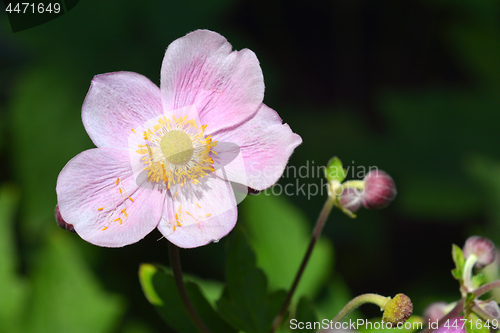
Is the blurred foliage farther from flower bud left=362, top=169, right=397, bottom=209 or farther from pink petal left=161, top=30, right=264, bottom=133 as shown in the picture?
pink petal left=161, top=30, right=264, bottom=133

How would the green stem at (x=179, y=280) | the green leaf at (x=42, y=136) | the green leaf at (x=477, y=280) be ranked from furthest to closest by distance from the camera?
1. the green leaf at (x=42, y=136)
2. the green leaf at (x=477, y=280)
3. the green stem at (x=179, y=280)

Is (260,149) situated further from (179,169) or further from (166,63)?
(166,63)

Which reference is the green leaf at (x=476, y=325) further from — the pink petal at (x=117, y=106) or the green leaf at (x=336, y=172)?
the pink petal at (x=117, y=106)

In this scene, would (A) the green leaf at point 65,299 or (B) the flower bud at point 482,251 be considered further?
(A) the green leaf at point 65,299

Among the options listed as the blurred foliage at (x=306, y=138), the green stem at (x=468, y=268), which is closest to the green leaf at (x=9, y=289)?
the blurred foliage at (x=306, y=138)

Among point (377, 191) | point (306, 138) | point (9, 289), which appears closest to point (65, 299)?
point (9, 289)

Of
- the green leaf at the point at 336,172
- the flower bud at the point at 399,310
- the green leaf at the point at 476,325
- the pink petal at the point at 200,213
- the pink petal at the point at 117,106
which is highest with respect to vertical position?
the pink petal at the point at 117,106

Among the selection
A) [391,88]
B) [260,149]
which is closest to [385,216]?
[391,88]
